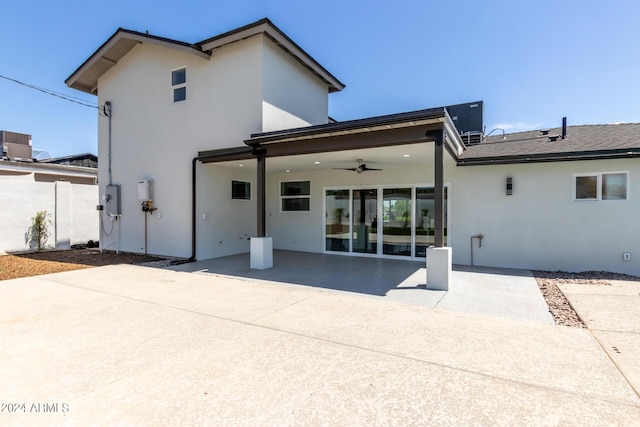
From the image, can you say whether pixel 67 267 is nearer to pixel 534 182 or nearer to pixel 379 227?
pixel 379 227

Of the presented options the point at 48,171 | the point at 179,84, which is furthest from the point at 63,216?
the point at 179,84

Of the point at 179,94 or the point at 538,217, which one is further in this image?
the point at 179,94

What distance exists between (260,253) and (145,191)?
5076mm

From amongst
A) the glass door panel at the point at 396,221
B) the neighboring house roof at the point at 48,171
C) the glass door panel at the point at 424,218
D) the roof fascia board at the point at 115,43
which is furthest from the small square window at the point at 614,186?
the neighboring house roof at the point at 48,171

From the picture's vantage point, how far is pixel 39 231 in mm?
12203

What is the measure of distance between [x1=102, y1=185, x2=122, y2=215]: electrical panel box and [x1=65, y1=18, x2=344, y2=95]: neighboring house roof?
15.3 feet

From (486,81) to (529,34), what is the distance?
338 centimetres

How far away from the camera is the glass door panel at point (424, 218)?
9.58 m

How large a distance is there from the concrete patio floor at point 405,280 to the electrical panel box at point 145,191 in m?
3.05

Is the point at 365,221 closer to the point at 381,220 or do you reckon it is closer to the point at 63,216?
the point at 381,220

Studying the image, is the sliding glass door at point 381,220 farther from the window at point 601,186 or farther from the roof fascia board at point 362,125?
the roof fascia board at point 362,125

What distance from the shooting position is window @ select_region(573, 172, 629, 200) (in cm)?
768

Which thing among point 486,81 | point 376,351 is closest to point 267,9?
point 486,81

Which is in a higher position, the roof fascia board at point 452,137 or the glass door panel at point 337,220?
the roof fascia board at point 452,137
